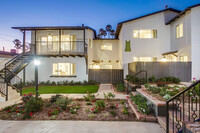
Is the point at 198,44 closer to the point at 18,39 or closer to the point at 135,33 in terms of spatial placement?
the point at 135,33

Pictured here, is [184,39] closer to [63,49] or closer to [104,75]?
[104,75]

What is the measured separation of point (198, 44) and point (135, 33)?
18.6 ft

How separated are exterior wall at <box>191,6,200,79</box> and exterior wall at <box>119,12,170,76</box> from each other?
3254 millimetres

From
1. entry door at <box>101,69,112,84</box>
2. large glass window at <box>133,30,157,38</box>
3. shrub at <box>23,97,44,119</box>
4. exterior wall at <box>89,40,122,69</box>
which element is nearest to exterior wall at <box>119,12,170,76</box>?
large glass window at <box>133,30,157,38</box>

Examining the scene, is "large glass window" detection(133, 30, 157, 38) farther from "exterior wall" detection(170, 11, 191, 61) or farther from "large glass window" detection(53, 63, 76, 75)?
"large glass window" detection(53, 63, 76, 75)

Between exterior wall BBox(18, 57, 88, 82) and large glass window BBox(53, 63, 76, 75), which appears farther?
large glass window BBox(53, 63, 76, 75)

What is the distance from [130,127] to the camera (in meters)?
3.80

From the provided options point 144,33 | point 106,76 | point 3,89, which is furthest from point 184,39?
point 3,89

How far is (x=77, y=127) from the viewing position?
12.6ft

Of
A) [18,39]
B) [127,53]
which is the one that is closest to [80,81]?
[127,53]

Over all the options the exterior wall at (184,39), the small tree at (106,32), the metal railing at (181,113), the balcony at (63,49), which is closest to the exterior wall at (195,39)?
the exterior wall at (184,39)

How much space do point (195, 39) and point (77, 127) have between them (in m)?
10.8

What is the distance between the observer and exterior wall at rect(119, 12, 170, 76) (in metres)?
12.5

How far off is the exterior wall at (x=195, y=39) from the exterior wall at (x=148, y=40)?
3.25 meters
